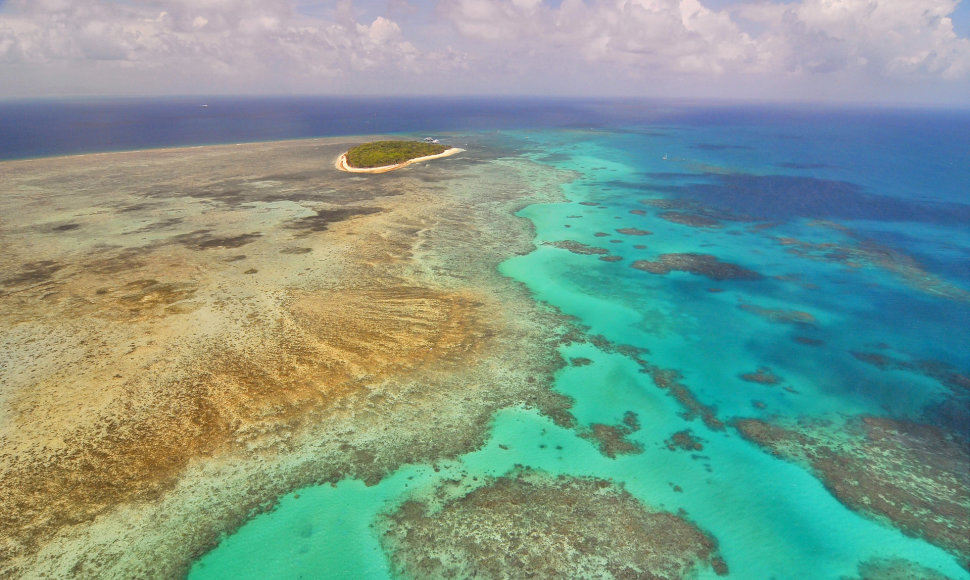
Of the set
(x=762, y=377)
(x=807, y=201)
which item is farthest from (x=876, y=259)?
(x=762, y=377)

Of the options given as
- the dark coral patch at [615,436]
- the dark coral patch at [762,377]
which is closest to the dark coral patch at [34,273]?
the dark coral patch at [615,436]

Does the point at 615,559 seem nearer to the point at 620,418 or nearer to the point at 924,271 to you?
the point at 620,418

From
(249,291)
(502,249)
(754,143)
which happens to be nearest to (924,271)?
(502,249)

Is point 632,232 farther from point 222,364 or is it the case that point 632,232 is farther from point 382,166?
point 382,166

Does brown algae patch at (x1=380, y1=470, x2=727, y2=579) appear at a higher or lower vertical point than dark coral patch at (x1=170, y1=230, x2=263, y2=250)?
lower

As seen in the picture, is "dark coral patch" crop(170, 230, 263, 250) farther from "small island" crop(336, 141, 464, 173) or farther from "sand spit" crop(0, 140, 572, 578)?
"small island" crop(336, 141, 464, 173)

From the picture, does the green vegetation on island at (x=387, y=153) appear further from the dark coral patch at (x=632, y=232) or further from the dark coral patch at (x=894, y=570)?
the dark coral patch at (x=894, y=570)

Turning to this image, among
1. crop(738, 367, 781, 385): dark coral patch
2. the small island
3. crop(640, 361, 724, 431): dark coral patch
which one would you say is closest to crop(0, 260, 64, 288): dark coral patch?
crop(640, 361, 724, 431): dark coral patch
